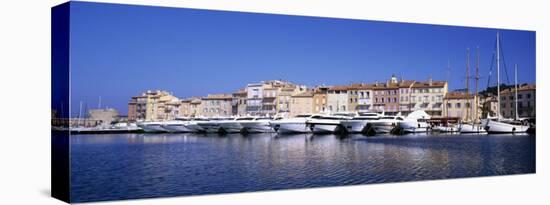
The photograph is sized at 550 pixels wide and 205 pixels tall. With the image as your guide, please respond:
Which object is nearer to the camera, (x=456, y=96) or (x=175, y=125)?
(x=175, y=125)

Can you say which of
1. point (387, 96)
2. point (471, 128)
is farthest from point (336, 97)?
point (471, 128)

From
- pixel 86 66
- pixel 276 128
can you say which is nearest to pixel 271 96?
pixel 276 128

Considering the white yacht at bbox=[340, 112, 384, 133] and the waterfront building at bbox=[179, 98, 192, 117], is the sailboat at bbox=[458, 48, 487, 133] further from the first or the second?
the waterfront building at bbox=[179, 98, 192, 117]

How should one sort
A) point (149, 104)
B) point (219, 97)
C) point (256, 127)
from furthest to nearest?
point (256, 127) < point (219, 97) < point (149, 104)

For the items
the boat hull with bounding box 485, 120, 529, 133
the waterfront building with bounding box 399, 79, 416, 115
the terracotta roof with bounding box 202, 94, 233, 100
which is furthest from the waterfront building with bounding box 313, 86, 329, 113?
the boat hull with bounding box 485, 120, 529, 133

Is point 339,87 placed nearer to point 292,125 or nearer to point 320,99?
point 320,99

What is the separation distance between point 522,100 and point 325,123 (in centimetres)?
435

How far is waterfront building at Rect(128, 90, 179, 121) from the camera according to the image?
12.3 m

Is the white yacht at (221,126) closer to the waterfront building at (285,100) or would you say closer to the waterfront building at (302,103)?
the waterfront building at (285,100)

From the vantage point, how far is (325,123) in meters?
14.8

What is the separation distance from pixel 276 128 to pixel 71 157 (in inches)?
167

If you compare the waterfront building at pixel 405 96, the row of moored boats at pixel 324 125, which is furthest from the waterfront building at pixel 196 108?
the waterfront building at pixel 405 96

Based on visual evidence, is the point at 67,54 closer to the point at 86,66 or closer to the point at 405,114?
the point at 86,66

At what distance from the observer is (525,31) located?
16156mm
